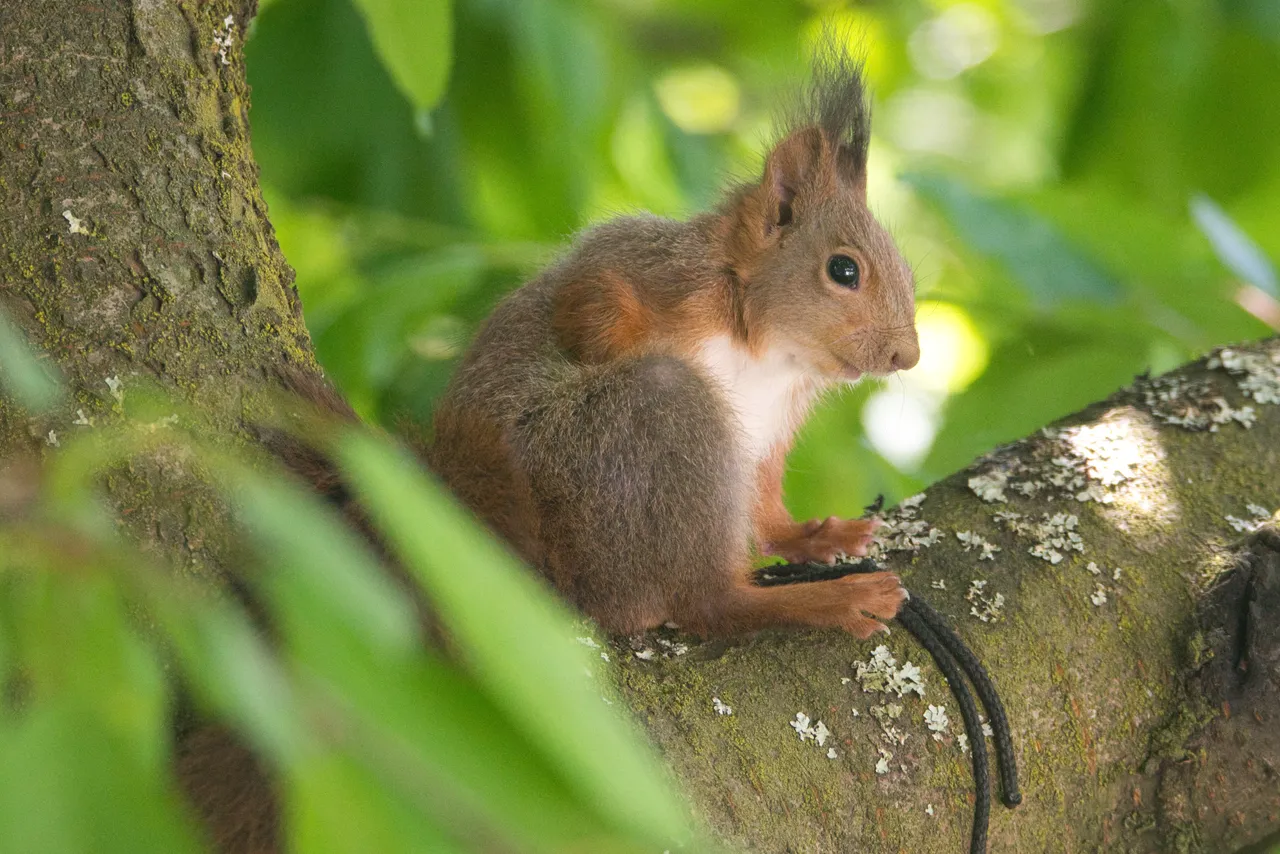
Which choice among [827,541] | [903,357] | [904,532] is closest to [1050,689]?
[904,532]

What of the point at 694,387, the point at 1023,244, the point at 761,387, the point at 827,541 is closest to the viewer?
the point at 694,387

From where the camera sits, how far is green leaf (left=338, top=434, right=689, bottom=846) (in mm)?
491

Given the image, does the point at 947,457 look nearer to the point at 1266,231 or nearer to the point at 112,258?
the point at 1266,231

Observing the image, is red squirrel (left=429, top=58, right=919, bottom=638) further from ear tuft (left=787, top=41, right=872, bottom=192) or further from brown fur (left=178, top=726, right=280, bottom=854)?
brown fur (left=178, top=726, right=280, bottom=854)

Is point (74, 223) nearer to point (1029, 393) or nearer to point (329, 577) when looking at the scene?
point (329, 577)

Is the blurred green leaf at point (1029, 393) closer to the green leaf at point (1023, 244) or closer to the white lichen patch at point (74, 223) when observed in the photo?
the green leaf at point (1023, 244)

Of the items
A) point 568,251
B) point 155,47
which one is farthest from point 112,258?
point 568,251

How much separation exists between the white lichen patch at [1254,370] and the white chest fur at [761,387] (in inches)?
29.7

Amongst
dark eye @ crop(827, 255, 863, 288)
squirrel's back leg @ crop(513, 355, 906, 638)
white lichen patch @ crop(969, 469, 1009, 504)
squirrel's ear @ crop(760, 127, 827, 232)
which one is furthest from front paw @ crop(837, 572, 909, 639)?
squirrel's ear @ crop(760, 127, 827, 232)

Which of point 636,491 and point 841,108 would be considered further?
point 841,108

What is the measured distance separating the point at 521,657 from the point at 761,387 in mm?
1726

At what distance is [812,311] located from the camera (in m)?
2.17

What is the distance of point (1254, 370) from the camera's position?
2.23m

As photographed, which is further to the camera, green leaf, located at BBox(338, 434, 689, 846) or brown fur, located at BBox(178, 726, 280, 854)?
brown fur, located at BBox(178, 726, 280, 854)
